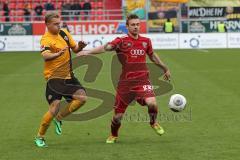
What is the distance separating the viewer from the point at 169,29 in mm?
42531

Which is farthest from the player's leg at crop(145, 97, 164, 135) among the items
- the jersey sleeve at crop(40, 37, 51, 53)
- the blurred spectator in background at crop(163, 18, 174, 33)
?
the blurred spectator in background at crop(163, 18, 174, 33)

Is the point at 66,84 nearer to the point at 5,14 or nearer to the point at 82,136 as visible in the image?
the point at 82,136

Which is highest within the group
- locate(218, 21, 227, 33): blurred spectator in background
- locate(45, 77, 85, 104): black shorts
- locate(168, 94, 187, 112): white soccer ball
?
locate(45, 77, 85, 104): black shorts

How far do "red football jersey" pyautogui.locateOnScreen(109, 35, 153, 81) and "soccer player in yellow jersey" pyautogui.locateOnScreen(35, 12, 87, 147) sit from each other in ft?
Result: 1.95

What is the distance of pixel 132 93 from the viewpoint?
1021cm

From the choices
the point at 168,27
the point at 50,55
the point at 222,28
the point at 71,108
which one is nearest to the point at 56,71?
the point at 50,55

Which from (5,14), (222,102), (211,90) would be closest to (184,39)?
(5,14)

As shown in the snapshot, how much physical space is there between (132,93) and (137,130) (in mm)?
1504

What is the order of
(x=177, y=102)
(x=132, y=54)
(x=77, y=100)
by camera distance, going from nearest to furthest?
(x=132, y=54)
(x=77, y=100)
(x=177, y=102)

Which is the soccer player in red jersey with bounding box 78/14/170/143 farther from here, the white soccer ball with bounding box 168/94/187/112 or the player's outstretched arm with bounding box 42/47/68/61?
the white soccer ball with bounding box 168/94/187/112

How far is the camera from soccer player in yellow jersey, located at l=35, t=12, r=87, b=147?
988 cm

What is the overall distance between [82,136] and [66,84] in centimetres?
122

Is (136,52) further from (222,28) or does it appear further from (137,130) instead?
(222,28)

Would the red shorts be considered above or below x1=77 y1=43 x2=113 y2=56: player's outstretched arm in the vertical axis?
below
